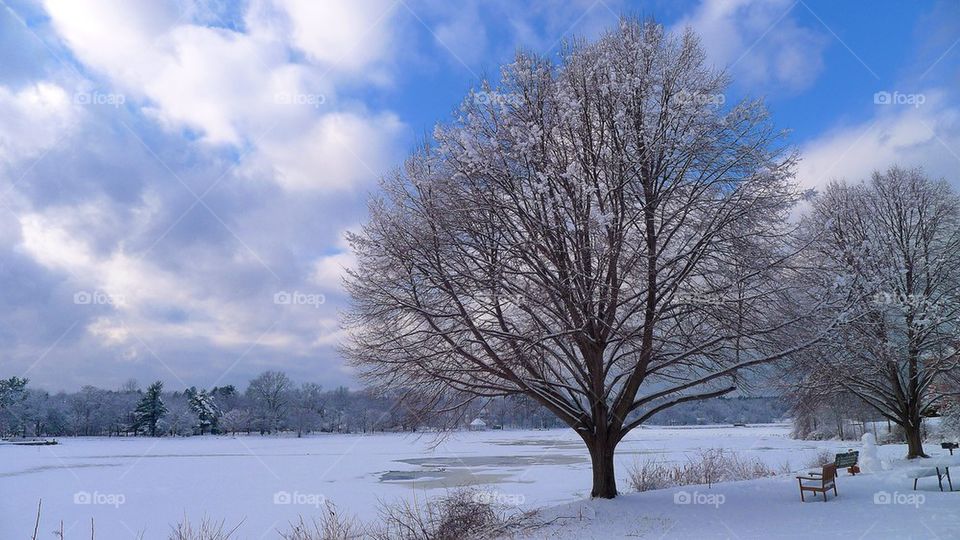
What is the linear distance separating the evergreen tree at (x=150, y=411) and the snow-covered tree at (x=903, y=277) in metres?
111

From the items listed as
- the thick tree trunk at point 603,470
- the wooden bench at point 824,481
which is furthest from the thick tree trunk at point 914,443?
the thick tree trunk at point 603,470

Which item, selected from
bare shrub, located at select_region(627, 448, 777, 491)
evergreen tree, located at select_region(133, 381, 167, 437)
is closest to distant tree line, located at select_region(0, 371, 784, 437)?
evergreen tree, located at select_region(133, 381, 167, 437)

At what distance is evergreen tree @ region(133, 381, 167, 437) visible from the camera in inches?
4072

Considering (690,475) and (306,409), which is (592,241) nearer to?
(690,475)

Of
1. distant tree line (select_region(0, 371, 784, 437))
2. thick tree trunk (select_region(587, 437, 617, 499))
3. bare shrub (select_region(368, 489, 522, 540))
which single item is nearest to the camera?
bare shrub (select_region(368, 489, 522, 540))

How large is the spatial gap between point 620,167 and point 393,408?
8417mm

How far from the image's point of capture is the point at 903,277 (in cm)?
2116

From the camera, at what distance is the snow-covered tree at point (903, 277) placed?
19266mm

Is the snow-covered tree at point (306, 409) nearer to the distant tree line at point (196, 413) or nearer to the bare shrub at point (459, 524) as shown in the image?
the distant tree line at point (196, 413)

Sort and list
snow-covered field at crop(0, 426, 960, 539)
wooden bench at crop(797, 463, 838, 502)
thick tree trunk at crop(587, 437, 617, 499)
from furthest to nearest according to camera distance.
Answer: thick tree trunk at crop(587, 437, 617, 499), wooden bench at crop(797, 463, 838, 502), snow-covered field at crop(0, 426, 960, 539)

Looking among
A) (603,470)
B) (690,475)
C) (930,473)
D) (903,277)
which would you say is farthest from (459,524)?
(903,277)

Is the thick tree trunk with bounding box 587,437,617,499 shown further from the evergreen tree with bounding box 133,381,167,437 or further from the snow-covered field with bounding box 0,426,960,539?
the evergreen tree with bounding box 133,381,167,437

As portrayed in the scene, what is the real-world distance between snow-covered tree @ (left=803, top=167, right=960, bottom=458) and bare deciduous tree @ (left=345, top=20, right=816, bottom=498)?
7385 mm

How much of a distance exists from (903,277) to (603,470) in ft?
50.2
